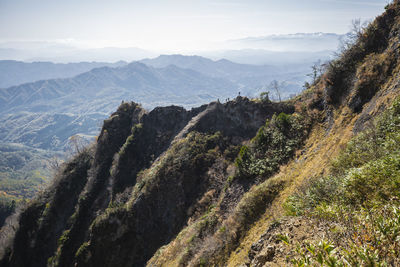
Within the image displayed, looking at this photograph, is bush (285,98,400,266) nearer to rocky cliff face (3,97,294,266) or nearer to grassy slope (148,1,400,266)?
grassy slope (148,1,400,266)

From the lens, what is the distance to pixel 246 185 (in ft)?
71.4

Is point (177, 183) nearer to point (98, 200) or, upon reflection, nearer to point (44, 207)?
point (98, 200)

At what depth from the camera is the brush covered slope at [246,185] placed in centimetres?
711

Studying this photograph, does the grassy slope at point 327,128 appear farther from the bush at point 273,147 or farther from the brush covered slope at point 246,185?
the bush at point 273,147

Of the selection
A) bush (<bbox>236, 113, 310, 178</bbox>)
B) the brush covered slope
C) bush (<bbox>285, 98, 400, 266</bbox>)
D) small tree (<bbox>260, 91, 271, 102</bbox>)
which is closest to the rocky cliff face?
the brush covered slope

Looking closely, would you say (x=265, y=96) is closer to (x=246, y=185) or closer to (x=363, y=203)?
(x=246, y=185)

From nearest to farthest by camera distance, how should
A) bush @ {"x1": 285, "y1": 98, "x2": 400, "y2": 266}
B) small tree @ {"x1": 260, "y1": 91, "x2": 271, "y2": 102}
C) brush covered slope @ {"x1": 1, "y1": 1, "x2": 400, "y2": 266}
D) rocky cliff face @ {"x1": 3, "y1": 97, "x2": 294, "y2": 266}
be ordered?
bush @ {"x1": 285, "y1": 98, "x2": 400, "y2": 266} < brush covered slope @ {"x1": 1, "y1": 1, "x2": 400, "y2": 266} < rocky cliff face @ {"x1": 3, "y1": 97, "x2": 294, "y2": 266} < small tree @ {"x1": 260, "y1": 91, "x2": 271, "y2": 102}

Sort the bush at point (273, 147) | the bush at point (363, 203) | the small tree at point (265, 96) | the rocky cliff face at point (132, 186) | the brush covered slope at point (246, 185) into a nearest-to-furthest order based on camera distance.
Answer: the bush at point (363, 203) → the brush covered slope at point (246, 185) → the bush at point (273, 147) → the rocky cliff face at point (132, 186) → the small tree at point (265, 96)

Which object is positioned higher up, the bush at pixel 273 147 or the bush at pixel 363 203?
the bush at pixel 363 203

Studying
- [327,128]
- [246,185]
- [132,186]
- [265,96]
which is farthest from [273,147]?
[132,186]

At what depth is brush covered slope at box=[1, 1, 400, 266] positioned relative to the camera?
7.11 meters

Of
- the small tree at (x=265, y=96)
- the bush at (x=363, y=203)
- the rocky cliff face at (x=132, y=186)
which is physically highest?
the small tree at (x=265, y=96)

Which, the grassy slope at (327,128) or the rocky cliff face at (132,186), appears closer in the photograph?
the grassy slope at (327,128)

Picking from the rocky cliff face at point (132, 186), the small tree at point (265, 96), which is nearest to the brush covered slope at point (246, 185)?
the rocky cliff face at point (132, 186)
